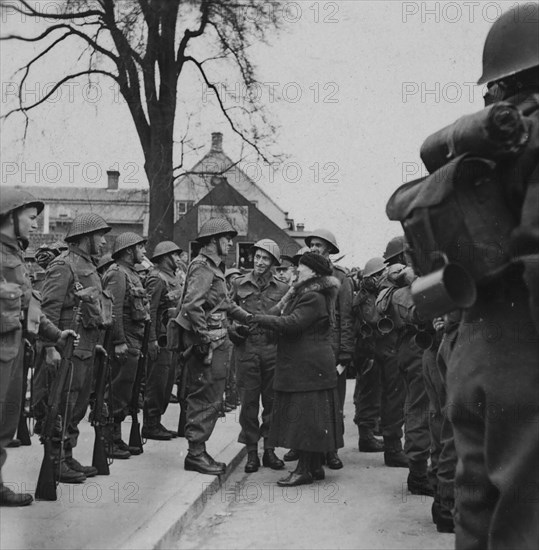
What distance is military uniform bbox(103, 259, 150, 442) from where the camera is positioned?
881 centimetres

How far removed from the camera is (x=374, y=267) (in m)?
9.48

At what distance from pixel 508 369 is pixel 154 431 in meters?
7.08

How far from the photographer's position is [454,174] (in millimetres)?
2842

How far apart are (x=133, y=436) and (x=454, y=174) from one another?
633cm

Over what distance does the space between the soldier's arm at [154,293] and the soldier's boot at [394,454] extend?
3367 mm

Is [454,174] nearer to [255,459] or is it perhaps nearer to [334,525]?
[334,525]

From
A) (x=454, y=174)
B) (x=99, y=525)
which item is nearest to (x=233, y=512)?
(x=99, y=525)

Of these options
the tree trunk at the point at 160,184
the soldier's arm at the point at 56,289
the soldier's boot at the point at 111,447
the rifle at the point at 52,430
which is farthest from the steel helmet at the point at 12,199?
the tree trunk at the point at 160,184

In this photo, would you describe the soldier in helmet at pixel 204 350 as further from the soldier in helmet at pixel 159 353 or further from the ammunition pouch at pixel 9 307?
the ammunition pouch at pixel 9 307

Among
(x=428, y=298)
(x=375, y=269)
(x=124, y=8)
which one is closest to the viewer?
(x=428, y=298)

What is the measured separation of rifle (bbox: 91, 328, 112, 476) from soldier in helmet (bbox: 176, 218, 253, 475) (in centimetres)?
78

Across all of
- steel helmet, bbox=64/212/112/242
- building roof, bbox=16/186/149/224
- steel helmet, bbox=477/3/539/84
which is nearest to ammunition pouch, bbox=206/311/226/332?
steel helmet, bbox=64/212/112/242

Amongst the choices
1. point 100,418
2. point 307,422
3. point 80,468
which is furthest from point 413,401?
point 80,468

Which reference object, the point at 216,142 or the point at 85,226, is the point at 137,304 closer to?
the point at 85,226
